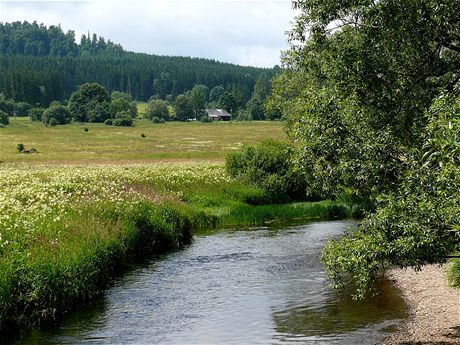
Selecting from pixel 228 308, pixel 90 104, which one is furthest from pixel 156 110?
pixel 228 308

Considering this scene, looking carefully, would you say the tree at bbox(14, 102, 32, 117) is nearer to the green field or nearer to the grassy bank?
the green field

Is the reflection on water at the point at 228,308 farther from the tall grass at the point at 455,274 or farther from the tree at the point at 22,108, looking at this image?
the tree at the point at 22,108

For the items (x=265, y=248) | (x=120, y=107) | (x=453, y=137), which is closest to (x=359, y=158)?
(x=453, y=137)

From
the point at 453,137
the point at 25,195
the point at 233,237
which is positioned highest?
the point at 453,137

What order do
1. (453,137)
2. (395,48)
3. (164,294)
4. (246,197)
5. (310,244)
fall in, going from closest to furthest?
(453,137) < (395,48) < (164,294) < (310,244) < (246,197)

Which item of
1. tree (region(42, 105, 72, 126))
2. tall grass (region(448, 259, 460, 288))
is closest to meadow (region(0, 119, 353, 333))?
tall grass (region(448, 259, 460, 288))

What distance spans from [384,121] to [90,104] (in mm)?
168828

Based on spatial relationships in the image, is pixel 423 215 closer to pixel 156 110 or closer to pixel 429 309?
pixel 429 309

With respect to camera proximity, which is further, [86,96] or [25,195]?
[86,96]

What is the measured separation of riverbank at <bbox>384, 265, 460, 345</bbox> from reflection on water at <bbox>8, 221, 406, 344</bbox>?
601 mm

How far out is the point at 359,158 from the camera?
1625 centimetres

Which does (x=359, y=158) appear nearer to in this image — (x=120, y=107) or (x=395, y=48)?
(x=395, y=48)

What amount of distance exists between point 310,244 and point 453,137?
835 inches

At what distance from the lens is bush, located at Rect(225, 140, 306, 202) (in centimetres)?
4731
